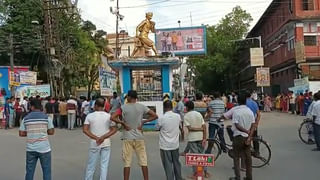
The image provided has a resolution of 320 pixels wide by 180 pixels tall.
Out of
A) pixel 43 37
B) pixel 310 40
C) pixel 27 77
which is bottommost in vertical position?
pixel 27 77

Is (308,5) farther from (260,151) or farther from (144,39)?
(260,151)

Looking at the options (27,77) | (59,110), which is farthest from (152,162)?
(27,77)

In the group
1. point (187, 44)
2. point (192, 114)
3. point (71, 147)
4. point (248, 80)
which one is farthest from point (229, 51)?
point (192, 114)

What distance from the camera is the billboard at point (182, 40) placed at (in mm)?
42531

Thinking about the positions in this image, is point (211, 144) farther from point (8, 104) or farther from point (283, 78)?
point (283, 78)

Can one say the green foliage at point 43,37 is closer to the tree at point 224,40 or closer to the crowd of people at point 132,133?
the tree at point 224,40

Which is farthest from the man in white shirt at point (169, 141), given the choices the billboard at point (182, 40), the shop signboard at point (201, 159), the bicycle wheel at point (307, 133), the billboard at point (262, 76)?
the billboard at point (262, 76)

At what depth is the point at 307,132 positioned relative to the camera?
48.7 feet

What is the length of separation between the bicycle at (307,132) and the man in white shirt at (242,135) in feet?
19.4

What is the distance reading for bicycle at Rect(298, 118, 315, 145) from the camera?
14398 millimetres

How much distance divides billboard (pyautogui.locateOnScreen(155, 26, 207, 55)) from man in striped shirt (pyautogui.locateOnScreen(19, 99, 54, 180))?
34.8m

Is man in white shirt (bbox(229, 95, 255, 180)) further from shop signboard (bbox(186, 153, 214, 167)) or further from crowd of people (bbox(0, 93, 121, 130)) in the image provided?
crowd of people (bbox(0, 93, 121, 130))

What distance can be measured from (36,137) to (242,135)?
3.83m

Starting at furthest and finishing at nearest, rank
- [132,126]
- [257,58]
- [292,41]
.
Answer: [292,41] < [257,58] < [132,126]
